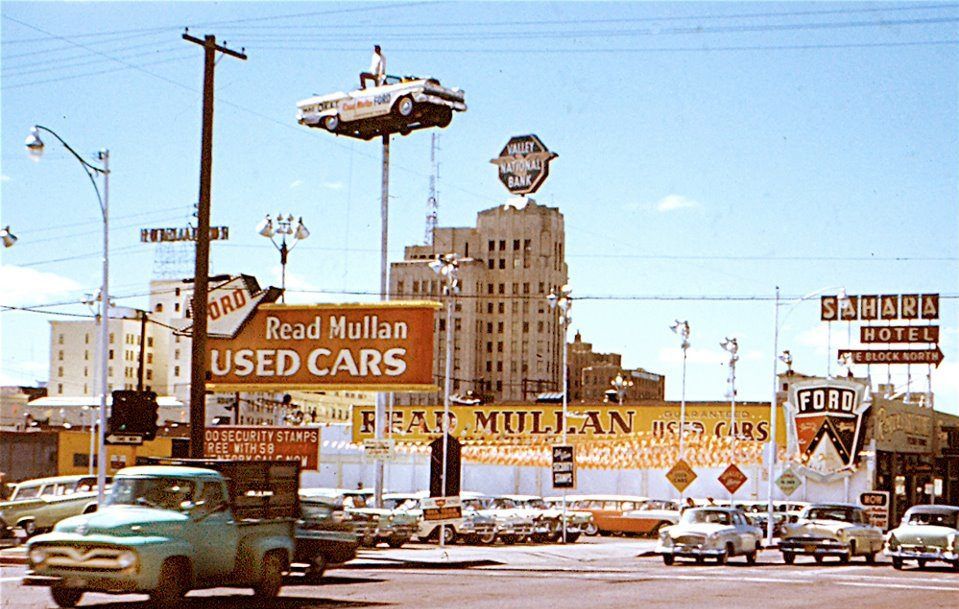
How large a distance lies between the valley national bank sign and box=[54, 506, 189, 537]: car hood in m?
16.1

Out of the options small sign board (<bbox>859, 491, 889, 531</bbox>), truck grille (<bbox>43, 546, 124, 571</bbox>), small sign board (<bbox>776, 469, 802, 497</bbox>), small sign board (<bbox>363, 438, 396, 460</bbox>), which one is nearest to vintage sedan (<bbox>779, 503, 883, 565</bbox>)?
small sign board (<bbox>776, 469, 802, 497</bbox>)

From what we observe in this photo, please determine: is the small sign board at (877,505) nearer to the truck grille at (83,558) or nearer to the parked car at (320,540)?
the parked car at (320,540)

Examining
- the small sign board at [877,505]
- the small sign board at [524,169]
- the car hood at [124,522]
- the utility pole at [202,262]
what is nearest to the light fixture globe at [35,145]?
the utility pole at [202,262]

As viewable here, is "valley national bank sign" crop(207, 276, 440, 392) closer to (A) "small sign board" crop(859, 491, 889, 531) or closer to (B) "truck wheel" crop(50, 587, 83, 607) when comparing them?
(B) "truck wheel" crop(50, 587, 83, 607)

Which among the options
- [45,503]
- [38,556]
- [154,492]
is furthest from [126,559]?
[45,503]

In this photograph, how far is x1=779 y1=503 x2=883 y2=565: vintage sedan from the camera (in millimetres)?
37031

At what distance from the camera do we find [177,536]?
18609mm

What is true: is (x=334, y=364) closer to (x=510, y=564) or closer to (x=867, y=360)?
(x=510, y=564)

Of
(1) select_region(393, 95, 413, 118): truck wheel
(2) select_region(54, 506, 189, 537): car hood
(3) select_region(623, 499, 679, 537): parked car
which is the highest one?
(1) select_region(393, 95, 413, 118): truck wheel

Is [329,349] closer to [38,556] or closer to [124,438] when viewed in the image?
[124,438]

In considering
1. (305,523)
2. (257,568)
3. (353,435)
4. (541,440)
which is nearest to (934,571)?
(305,523)

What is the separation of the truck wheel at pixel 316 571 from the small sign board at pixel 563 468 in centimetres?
1984

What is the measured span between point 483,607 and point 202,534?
4095mm

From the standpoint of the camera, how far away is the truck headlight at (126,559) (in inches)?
695
